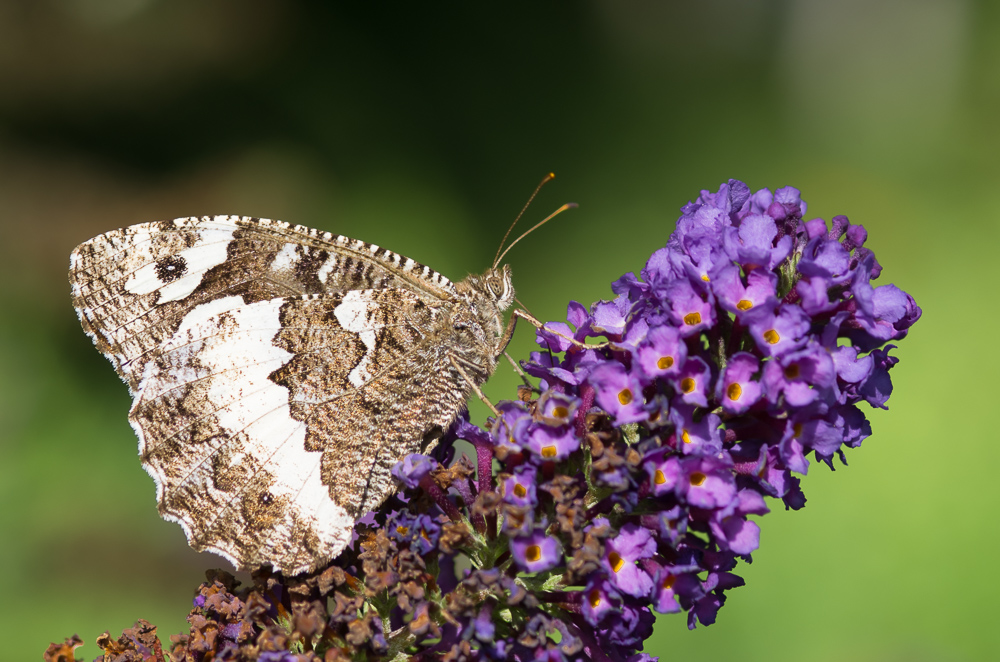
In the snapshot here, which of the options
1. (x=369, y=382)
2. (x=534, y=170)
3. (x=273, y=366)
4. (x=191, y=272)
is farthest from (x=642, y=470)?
(x=534, y=170)

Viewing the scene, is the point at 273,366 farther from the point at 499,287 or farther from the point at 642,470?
the point at 642,470

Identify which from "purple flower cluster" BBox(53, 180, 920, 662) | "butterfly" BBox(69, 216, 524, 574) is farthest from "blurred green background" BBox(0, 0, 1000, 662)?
"purple flower cluster" BBox(53, 180, 920, 662)

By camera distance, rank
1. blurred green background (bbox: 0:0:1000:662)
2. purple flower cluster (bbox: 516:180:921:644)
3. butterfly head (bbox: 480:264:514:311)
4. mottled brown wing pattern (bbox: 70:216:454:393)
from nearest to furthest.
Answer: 1. purple flower cluster (bbox: 516:180:921:644)
2. mottled brown wing pattern (bbox: 70:216:454:393)
3. butterfly head (bbox: 480:264:514:311)
4. blurred green background (bbox: 0:0:1000:662)

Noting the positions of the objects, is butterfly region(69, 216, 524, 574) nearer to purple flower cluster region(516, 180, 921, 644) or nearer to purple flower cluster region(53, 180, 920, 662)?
purple flower cluster region(53, 180, 920, 662)

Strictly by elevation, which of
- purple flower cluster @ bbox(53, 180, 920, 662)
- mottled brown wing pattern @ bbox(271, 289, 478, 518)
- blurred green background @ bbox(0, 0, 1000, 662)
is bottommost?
purple flower cluster @ bbox(53, 180, 920, 662)

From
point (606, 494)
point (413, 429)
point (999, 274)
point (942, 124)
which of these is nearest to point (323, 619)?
point (413, 429)

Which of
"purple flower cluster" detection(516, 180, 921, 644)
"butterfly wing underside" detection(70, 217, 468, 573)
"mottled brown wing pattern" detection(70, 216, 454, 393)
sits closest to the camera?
"purple flower cluster" detection(516, 180, 921, 644)

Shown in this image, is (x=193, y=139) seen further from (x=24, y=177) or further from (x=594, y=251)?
(x=594, y=251)
